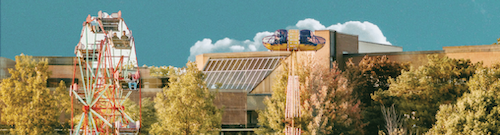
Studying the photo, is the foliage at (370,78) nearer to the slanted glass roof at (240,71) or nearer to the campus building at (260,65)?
the campus building at (260,65)

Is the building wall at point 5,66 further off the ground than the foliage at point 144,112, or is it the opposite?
the building wall at point 5,66

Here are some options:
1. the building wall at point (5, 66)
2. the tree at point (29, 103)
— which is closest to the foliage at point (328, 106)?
the tree at point (29, 103)

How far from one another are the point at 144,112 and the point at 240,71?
15.1 metres

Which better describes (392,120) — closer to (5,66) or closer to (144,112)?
(144,112)

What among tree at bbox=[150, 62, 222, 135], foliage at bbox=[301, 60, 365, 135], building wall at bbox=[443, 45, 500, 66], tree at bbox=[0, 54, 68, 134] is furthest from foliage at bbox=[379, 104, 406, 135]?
tree at bbox=[0, 54, 68, 134]

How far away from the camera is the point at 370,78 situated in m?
61.1

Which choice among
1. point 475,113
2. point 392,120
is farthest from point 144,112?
point 475,113

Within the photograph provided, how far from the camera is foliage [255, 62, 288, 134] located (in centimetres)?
5416

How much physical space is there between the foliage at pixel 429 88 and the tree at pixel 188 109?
48.1 feet

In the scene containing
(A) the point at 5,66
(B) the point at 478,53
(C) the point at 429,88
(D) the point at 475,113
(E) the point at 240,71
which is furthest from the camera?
(E) the point at 240,71

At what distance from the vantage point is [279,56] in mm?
70188

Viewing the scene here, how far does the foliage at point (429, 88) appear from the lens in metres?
54.6

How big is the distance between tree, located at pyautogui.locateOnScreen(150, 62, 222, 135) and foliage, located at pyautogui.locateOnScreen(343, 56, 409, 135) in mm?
13481

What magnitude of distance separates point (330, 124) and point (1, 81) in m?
34.8
